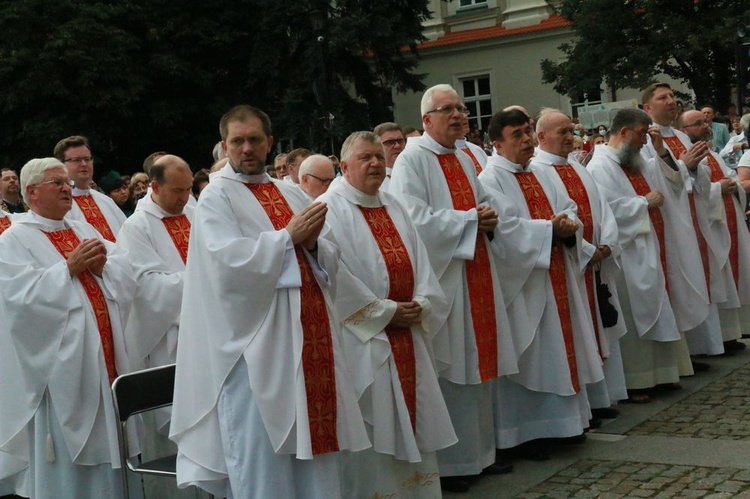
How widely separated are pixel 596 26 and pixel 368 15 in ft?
18.8

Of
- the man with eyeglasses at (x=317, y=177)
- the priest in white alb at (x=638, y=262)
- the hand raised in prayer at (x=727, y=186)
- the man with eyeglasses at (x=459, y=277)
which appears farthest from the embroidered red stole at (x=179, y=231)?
the hand raised in prayer at (x=727, y=186)

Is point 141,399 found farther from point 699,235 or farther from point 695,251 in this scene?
point 699,235

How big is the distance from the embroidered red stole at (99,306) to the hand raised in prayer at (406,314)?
1.78m

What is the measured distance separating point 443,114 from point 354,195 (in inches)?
49.2

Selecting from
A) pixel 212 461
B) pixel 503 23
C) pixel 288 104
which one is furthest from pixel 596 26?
pixel 212 461

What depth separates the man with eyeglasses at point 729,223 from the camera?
9883mm

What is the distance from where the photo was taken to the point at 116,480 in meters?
6.58

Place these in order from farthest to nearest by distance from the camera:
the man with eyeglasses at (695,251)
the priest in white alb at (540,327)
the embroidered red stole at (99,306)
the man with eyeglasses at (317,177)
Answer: the man with eyeglasses at (695,251), the man with eyeglasses at (317,177), the priest in white alb at (540,327), the embroidered red stole at (99,306)

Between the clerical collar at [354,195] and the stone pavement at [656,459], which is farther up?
the clerical collar at [354,195]

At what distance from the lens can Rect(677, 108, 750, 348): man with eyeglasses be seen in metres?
9.88

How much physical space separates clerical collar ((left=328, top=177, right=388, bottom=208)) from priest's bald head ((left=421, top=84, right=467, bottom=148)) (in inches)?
40.9

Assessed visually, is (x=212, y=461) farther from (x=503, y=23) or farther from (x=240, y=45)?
(x=503, y=23)

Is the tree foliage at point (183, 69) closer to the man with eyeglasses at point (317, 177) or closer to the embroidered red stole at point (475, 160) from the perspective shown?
the embroidered red stole at point (475, 160)

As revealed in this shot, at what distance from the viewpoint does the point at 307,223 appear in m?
5.24
